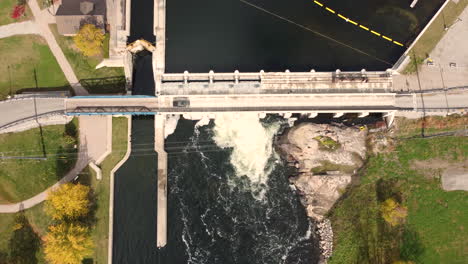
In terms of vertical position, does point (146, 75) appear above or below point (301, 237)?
above

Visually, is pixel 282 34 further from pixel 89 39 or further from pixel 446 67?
pixel 89 39

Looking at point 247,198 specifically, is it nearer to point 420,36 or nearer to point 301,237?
point 301,237

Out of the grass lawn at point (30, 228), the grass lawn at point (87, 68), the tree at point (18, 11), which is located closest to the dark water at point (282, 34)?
the grass lawn at point (87, 68)

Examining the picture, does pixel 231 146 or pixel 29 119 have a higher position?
pixel 29 119

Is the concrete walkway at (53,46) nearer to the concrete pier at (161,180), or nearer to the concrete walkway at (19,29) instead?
the concrete walkway at (19,29)

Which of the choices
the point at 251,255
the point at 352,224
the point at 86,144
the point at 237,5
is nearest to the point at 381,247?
the point at 352,224

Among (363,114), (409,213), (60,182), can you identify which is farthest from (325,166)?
(60,182)

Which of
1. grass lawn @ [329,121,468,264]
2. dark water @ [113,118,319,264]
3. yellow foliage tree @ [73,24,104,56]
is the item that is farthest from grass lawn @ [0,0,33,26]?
grass lawn @ [329,121,468,264]
